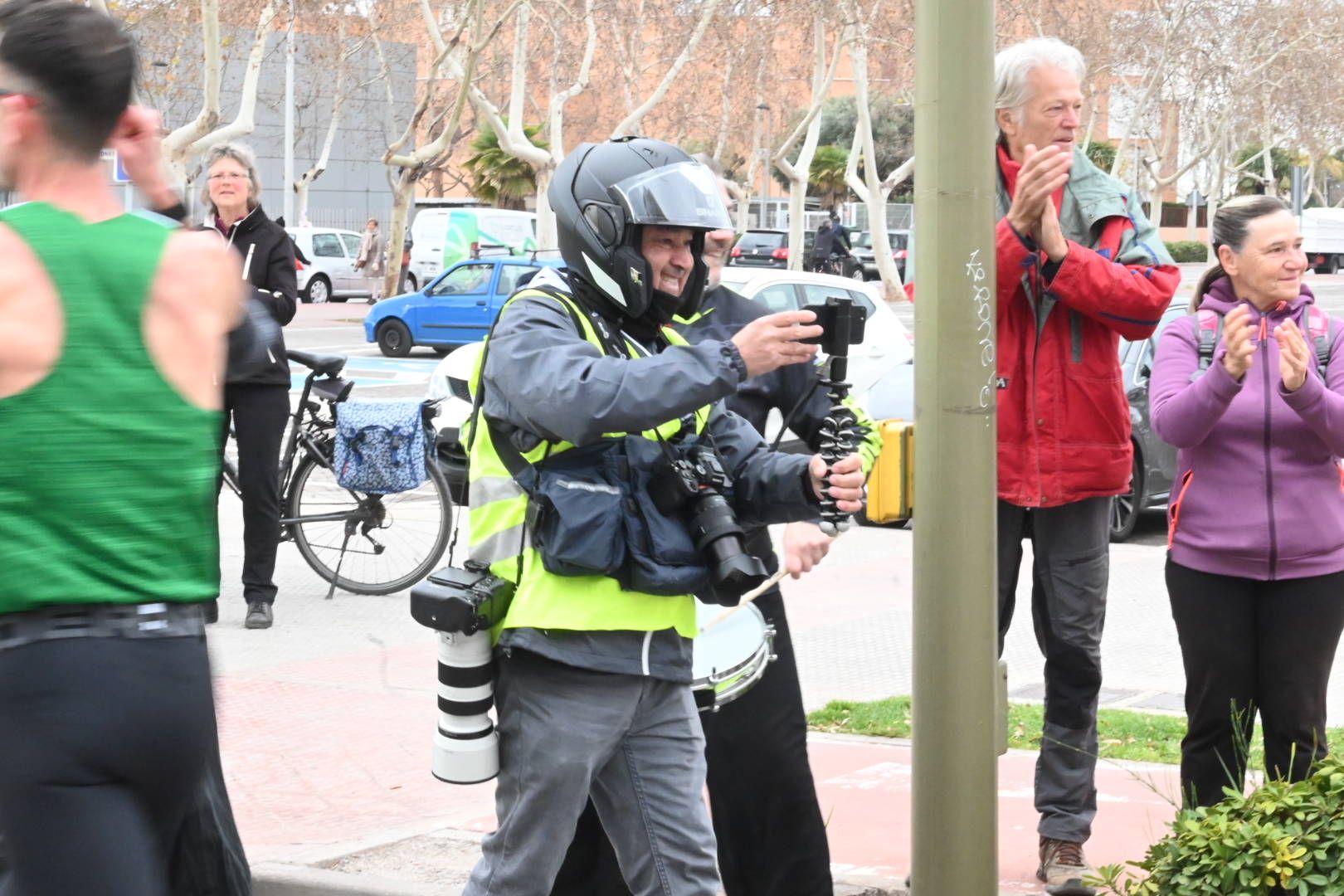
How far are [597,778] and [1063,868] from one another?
5.80 ft

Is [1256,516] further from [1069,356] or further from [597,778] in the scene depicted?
[597,778]

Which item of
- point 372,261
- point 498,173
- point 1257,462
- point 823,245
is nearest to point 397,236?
Result: point 372,261

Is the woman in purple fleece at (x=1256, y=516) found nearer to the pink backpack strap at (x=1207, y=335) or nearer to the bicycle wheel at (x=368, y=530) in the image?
the pink backpack strap at (x=1207, y=335)

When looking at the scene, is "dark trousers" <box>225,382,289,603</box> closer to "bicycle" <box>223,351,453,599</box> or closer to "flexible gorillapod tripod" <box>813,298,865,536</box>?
"bicycle" <box>223,351,453,599</box>

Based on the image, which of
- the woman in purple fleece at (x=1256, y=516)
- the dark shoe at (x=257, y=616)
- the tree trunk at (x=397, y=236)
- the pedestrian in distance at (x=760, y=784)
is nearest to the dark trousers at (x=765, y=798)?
the pedestrian in distance at (x=760, y=784)

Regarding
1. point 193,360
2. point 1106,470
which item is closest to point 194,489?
point 193,360

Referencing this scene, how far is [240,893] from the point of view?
3.37 meters

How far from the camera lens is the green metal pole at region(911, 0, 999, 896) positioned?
12.2 feet

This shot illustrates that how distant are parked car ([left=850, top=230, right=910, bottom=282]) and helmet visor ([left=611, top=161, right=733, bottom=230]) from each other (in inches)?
1807

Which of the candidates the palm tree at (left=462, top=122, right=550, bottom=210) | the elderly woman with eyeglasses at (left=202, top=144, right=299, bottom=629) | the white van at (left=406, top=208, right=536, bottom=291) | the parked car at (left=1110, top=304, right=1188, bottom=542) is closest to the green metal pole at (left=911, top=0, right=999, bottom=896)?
the elderly woman with eyeglasses at (left=202, top=144, right=299, bottom=629)

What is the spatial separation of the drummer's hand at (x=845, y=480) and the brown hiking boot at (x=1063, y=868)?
1708mm

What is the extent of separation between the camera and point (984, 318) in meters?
3.79

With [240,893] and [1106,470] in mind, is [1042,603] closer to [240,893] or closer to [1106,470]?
[1106,470]

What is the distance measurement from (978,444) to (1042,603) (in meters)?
1.12
